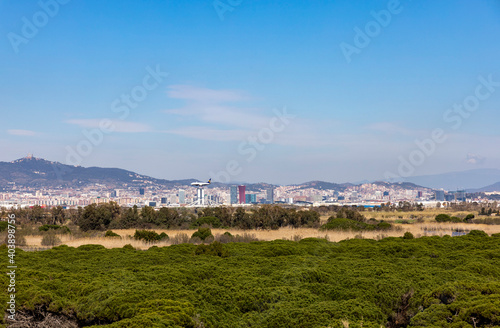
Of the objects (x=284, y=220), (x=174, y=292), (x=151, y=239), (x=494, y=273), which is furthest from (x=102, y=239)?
(x=494, y=273)

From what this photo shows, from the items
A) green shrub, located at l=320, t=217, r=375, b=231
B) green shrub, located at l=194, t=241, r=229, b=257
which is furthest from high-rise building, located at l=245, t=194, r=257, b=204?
green shrub, located at l=194, t=241, r=229, b=257

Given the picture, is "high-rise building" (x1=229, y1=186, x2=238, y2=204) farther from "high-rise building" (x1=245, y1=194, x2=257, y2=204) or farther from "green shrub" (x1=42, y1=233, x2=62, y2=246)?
"green shrub" (x1=42, y1=233, x2=62, y2=246)

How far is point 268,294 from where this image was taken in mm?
8102

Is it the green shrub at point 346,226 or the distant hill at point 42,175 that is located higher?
the distant hill at point 42,175

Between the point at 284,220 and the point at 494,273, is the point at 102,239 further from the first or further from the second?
the point at 494,273

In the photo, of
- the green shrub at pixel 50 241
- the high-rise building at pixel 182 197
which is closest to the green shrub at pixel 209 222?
the green shrub at pixel 50 241

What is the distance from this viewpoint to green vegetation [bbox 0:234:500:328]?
698 cm

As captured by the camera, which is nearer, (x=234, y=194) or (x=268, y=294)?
(x=268, y=294)

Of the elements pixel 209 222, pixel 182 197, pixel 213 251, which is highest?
pixel 182 197

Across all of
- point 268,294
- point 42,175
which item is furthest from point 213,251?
point 42,175

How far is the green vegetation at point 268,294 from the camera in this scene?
6.98 m

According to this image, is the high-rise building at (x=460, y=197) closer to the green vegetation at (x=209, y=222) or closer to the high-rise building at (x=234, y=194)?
the high-rise building at (x=234, y=194)

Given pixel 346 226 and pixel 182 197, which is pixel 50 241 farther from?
pixel 182 197

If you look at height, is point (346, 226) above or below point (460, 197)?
below
